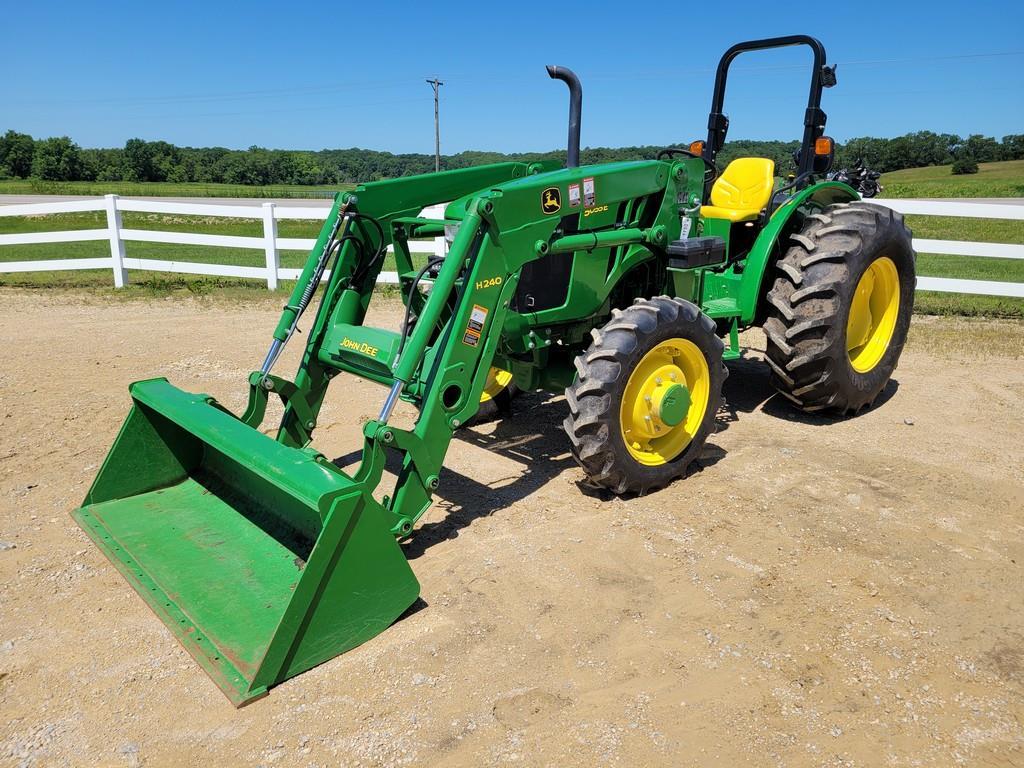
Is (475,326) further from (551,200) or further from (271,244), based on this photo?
(271,244)

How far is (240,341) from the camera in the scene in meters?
8.47

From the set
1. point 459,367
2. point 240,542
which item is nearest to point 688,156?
point 459,367

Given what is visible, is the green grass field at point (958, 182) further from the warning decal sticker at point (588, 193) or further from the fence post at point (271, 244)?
the warning decal sticker at point (588, 193)

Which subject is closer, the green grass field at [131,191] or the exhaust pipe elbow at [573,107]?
the exhaust pipe elbow at [573,107]

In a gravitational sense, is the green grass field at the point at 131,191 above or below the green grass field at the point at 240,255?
above

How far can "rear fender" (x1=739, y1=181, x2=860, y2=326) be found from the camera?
5801 millimetres

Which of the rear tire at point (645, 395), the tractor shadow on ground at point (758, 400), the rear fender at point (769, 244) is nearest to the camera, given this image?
the rear tire at point (645, 395)

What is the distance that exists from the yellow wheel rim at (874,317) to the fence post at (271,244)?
7.86 m

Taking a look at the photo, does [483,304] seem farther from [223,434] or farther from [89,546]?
[89,546]

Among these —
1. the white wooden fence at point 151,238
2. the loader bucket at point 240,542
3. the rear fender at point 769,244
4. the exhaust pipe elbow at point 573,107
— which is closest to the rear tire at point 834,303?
the rear fender at point 769,244

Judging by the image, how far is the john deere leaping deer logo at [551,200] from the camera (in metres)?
4.35

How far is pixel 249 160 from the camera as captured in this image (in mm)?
68688

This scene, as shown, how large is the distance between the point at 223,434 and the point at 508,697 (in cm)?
186

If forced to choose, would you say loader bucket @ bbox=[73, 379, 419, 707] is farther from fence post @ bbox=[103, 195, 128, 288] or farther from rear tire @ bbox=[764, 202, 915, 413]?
fence post @ bbox=[103, 195, 128, 288]
